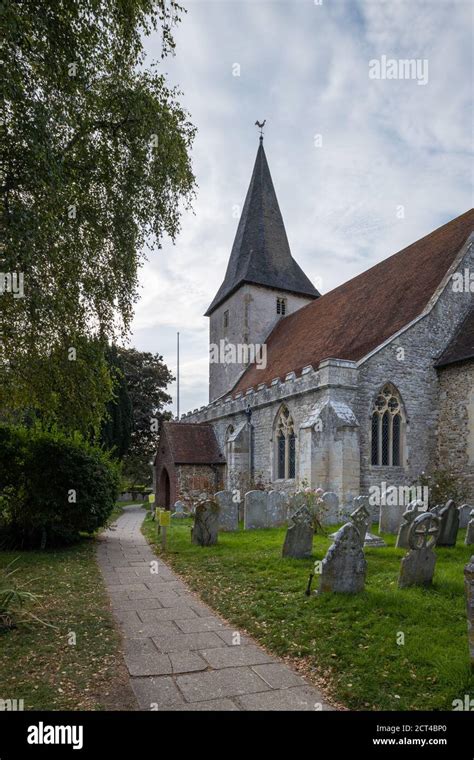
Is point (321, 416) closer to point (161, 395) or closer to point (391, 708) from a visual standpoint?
point (391, 708)

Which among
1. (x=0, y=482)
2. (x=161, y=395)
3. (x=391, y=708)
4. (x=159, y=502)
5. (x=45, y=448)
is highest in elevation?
(x=161, y=395)

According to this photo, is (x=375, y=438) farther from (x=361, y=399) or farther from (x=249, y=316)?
(x=249, y=316)

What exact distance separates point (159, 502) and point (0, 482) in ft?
43.6

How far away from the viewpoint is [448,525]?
861 centimetres

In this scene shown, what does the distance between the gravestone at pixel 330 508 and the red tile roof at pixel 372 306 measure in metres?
4.53

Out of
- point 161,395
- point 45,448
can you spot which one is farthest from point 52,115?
point 161,395

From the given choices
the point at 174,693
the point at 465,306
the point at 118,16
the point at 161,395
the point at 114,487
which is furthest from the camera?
the point at 161,395

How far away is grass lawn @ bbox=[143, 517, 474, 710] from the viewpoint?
3.51 m

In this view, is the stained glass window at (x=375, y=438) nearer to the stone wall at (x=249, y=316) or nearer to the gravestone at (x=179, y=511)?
the gravestone at (x=179, y=511)

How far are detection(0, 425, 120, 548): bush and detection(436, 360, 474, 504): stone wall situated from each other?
10.00 meters

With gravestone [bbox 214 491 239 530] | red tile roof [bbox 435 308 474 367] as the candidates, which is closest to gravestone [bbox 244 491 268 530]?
gravestone [bbox 214 491 239 530]

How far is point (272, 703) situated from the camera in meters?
3.35

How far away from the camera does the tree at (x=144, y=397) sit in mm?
35594

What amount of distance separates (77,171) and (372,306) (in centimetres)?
1217
